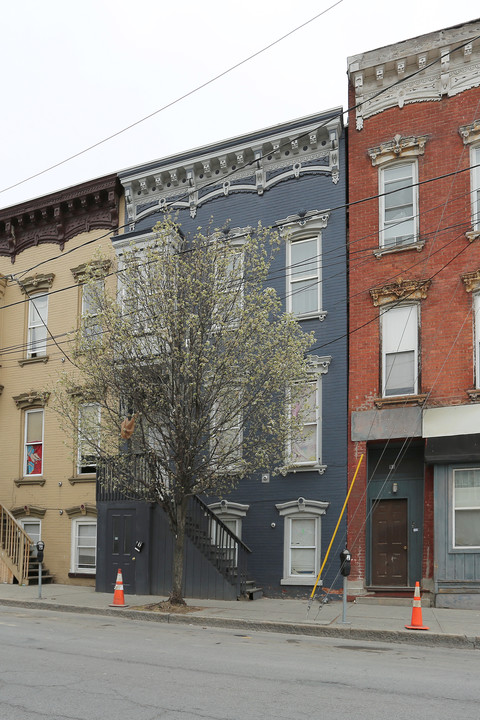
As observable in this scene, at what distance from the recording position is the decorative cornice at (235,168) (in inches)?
704

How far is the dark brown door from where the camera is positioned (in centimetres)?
1611

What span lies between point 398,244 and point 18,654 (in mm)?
11426

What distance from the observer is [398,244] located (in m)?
16.8

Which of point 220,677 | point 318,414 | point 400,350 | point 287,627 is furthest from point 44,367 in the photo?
point 220,677

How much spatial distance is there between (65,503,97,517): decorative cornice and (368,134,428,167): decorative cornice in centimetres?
1127

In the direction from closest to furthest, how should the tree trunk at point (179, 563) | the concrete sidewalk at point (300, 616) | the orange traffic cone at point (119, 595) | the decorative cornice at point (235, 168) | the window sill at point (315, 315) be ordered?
the concrete sidewalk at point (300, 616)
the tree trunk at point (179, 563)
the orange traffic cone at point (119, 595)
the window sill at point (315, 315)
the decorative cornice at point (235, 168)

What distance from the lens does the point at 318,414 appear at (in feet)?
56.6

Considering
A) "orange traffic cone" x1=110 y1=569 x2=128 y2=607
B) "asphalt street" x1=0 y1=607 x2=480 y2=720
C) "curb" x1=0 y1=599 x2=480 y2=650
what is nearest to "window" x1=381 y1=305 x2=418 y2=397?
"curb" x1=0 y1=599 x2=480 y2=650

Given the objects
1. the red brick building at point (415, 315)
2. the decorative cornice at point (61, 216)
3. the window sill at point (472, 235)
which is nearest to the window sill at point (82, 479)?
the decorative cornice at point (61, 216)

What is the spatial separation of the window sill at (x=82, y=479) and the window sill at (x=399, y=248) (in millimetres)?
9405

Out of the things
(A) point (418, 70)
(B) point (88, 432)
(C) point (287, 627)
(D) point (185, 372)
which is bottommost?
(C) point (287, 627)

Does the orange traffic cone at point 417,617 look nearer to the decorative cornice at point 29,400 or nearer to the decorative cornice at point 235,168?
the decorative cornice at point 235,168

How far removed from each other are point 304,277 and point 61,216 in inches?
322

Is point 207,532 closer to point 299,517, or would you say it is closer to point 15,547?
point 299,517
